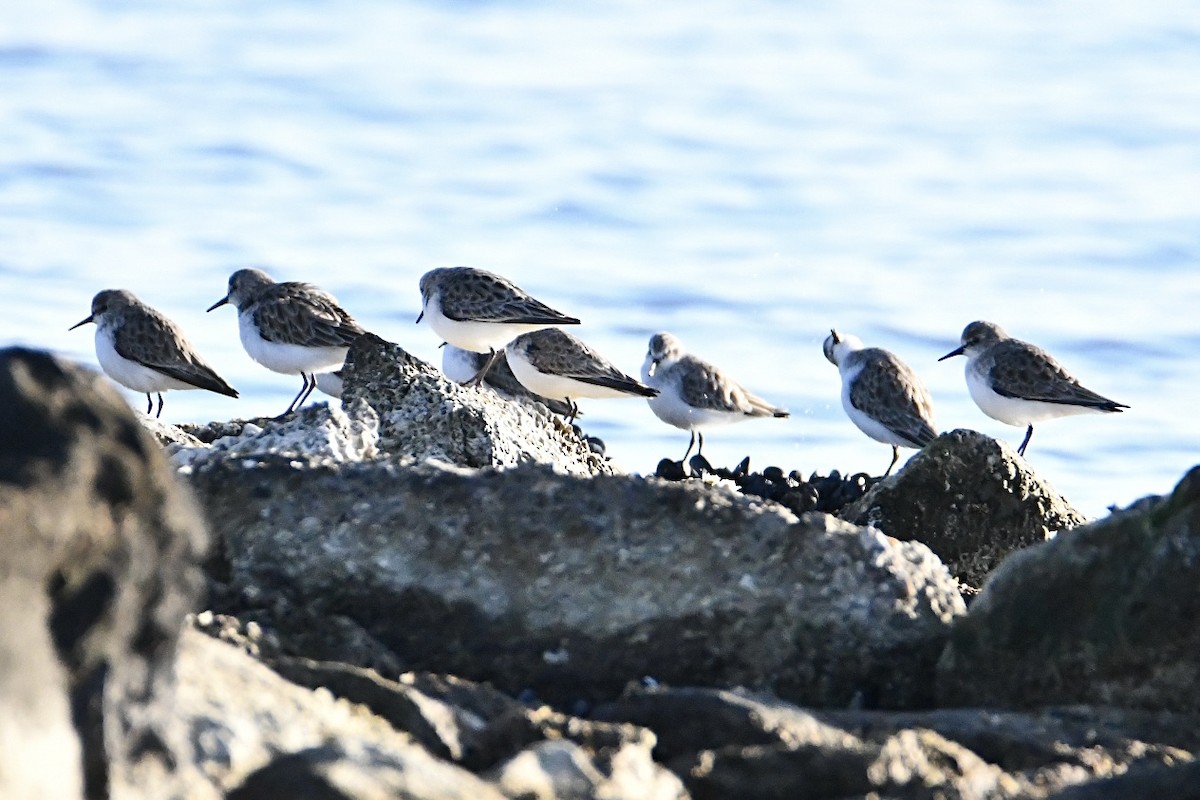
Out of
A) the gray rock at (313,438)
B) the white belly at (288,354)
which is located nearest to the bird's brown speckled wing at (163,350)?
the white belly at (288,354)

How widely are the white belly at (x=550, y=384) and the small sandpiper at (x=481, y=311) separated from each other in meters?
0.19

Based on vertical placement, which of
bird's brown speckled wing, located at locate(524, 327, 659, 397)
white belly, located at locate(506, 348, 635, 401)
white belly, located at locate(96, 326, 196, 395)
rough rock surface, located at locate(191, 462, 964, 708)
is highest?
rough rock surface, located at locate(191, 462, 964, 708)

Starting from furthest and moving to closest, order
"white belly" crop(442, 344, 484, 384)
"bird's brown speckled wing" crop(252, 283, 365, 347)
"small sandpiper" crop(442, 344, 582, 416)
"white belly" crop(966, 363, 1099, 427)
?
"white belly" crop(442, 344, 484, 384), "small sandpiper" crop(442, 344, 582, 416), "white belly" crop(966, 363, 1099, 427), "bird's brown speckled wing" crop(252, 283, 365, 347)

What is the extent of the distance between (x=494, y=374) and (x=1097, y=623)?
28.5ft

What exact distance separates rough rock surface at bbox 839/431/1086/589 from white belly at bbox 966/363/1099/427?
3899 millimetres

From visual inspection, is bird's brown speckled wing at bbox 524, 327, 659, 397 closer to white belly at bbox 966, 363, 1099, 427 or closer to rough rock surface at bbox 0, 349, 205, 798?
white belly at bbox 966, 363, 1099, 427

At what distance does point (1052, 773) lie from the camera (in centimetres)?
416

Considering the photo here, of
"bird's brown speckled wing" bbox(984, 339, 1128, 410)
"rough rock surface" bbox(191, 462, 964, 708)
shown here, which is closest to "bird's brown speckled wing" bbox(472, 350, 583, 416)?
"bird's brown speckled wing" bbox(984, 339, 1128, 410)

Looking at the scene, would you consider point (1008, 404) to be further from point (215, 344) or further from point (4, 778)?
point (4, 778)

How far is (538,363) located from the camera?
12328 mm

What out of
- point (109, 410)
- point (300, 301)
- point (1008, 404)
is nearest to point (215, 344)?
point (300, 301)

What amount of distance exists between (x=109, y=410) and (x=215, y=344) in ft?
38.4

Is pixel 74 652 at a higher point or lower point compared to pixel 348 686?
higher

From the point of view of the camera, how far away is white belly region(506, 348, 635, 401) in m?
12.3
